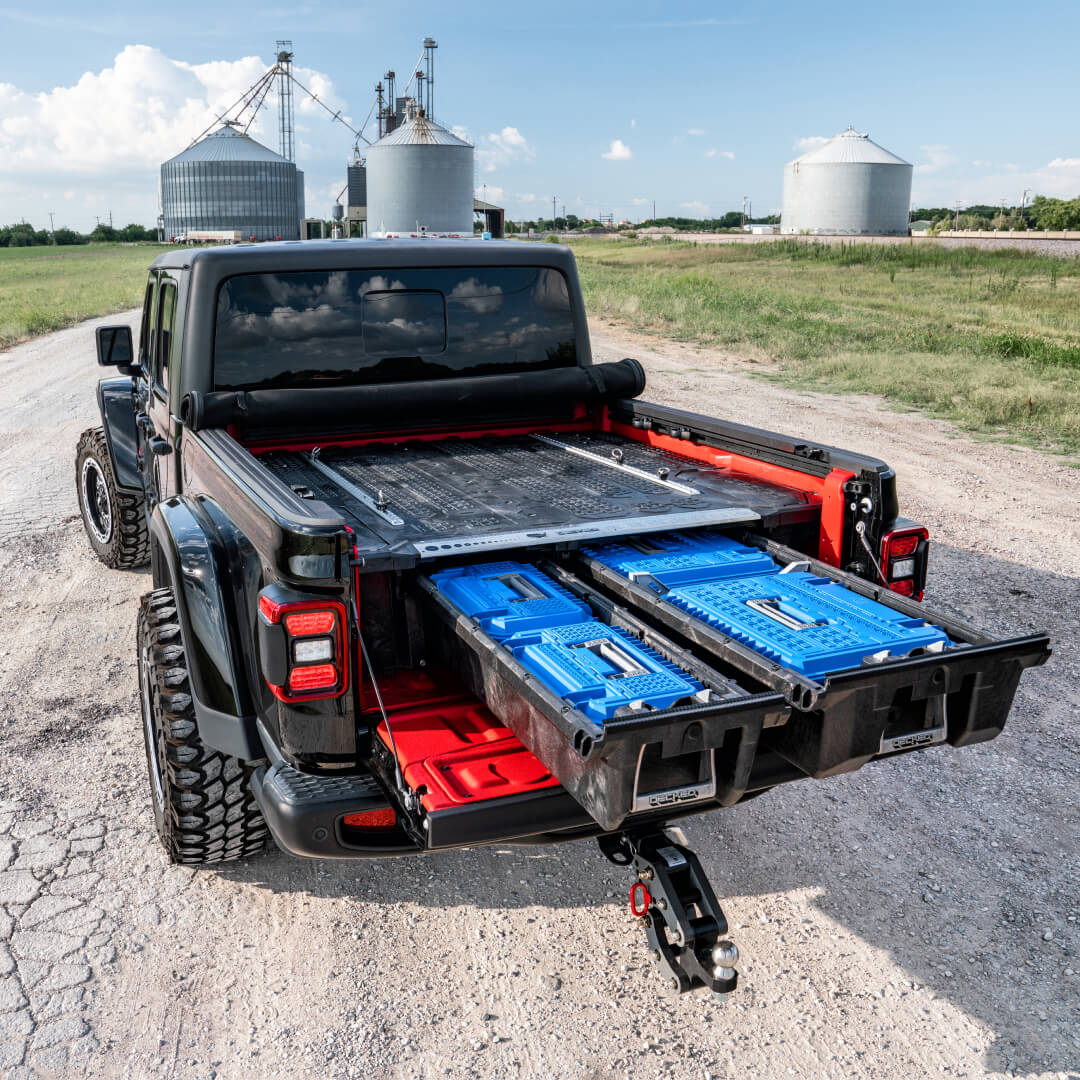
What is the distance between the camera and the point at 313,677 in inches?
109

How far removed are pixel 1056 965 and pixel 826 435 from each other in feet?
29.6

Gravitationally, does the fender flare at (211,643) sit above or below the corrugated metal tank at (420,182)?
below

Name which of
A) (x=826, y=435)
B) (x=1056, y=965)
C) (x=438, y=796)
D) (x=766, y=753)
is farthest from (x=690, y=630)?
(x=826, y=435)

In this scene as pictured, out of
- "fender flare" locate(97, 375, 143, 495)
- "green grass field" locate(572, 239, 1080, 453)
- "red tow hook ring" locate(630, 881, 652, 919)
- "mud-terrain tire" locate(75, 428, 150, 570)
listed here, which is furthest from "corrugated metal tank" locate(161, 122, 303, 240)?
"red tow hook ring" locate(630, 881, 652, 919)

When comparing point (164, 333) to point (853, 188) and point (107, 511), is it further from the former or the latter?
point (853, 188)

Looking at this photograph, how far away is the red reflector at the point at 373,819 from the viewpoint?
2850 millimetres

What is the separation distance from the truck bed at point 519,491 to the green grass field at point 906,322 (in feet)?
27.1

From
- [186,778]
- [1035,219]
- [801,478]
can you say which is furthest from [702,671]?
[1035,219]

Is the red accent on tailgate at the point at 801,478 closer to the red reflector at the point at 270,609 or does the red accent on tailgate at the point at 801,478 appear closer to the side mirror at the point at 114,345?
the red reflector at the point at 270,609

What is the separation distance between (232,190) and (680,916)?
11236 cm

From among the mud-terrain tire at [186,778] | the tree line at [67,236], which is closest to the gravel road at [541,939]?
the mud-terrain tire at [186,778]

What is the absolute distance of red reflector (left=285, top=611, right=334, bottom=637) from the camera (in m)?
2.73

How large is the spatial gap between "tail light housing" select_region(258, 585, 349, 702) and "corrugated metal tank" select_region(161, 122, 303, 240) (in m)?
107

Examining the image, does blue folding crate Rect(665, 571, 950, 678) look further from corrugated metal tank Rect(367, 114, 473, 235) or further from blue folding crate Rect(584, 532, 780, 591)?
corrugated metal tank Rect(367, 114, 473, 235)
